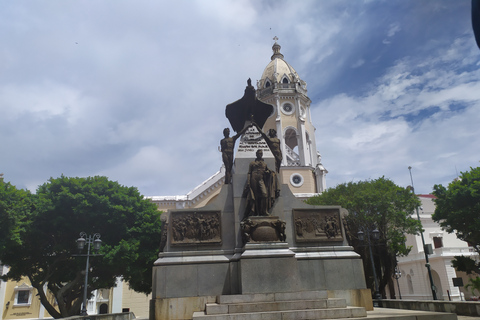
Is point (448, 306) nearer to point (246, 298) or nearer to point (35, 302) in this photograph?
point (246, 298)

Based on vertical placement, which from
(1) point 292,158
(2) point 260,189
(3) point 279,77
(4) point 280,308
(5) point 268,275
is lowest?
(4) point 280,308

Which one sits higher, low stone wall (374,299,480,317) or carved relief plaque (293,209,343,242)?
carved relief plaque (293,209,343,242)

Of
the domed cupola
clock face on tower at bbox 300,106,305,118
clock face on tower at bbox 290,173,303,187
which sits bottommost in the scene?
clock face on tower at bbox 290,173,303,187

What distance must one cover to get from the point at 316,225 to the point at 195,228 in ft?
13.0

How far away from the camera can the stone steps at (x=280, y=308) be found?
355 inches

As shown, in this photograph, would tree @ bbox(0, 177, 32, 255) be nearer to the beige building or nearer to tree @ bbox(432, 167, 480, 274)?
the beige building

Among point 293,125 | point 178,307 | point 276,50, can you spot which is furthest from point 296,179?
point 178,307

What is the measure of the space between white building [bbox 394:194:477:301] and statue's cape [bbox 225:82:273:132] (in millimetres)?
30998

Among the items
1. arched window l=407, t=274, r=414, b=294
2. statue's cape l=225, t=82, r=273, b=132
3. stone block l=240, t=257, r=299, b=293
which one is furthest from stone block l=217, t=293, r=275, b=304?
arched window l=407, t=274, r=414, b=294

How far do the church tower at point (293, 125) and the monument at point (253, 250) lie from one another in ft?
130

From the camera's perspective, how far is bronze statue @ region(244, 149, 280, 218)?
38.9 feet

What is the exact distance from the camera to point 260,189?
11.9 meters

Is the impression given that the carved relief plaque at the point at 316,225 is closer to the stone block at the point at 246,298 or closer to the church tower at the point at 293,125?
the stone block at the point at 246,298

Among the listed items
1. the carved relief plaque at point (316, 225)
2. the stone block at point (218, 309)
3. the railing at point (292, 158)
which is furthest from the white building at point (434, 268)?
the stone block at point (218, 309)
